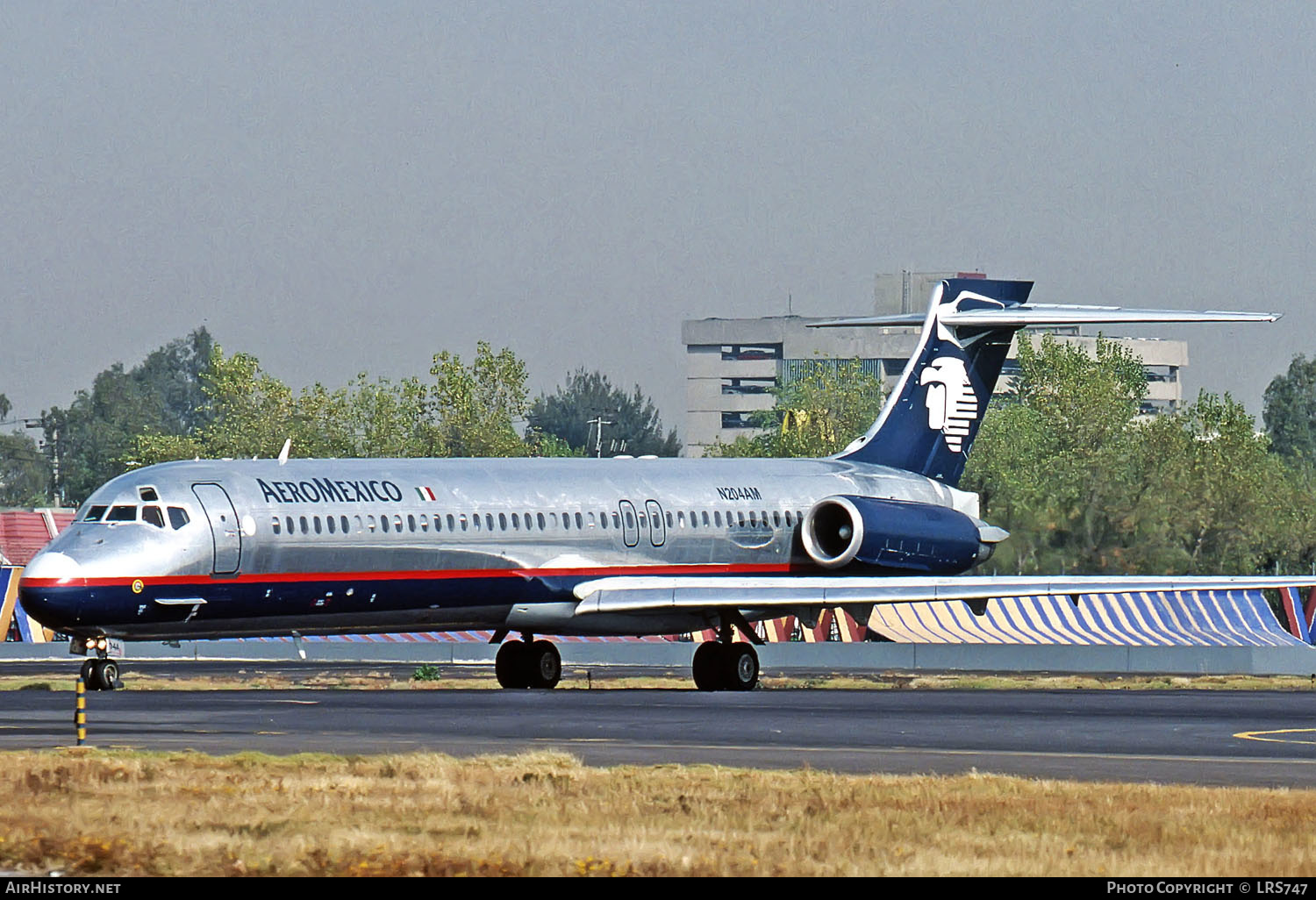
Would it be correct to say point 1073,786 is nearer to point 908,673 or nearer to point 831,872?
point 831,872

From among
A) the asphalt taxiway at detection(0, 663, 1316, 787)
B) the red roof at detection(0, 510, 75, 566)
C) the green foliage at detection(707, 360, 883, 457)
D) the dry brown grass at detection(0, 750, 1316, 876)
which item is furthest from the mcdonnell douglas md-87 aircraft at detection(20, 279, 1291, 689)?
the green foliage at detection(707, 360, 883, 457)

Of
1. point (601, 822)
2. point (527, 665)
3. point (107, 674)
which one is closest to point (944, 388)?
point (527, 665)

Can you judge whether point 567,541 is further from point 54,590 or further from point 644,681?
point 54,590

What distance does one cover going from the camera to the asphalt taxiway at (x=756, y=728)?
21.7m

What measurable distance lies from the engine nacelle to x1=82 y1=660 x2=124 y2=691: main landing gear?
12.8 metres

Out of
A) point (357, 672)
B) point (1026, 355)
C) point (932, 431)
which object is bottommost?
point (357, 672)

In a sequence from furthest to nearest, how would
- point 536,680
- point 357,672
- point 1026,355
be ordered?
point 1026,355 → point 357,672 → point 536,680

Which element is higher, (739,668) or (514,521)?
(514,521)

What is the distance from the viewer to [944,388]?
43.5m

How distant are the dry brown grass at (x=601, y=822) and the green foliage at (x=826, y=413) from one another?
8732cm

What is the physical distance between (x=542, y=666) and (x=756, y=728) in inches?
485
